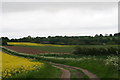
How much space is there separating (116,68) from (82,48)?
2881cm

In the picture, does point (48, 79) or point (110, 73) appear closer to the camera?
point (48, 79)

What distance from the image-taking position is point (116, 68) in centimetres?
2425

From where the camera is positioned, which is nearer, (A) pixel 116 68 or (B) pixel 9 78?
(B) pixel 9 78

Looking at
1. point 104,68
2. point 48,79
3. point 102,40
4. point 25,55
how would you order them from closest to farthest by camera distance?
point 48,79 < point 104,68 < point 25,55 < point 102,40

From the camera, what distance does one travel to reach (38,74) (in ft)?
75.0

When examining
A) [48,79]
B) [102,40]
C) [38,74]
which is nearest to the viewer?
[48,79]

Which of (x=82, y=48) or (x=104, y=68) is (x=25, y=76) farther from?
(x=82, y=48)

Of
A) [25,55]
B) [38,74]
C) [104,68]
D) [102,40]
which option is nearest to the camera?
[38,74]

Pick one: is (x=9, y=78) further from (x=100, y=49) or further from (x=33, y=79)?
(x=100, y=49)

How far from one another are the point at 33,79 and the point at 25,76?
83cm

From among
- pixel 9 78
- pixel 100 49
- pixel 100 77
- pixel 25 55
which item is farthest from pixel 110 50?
pixel 9 78

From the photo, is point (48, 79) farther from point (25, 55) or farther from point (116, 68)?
point (25, 55)

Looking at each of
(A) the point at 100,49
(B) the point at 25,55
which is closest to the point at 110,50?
(A) the point at 100,49

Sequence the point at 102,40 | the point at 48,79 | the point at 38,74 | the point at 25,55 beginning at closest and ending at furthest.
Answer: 1. the point at 48,79
2. the point at 38,74
3. the point at 25,55
4. the point at 102,40
